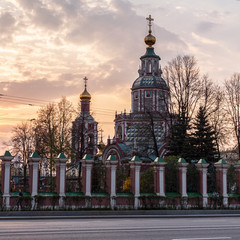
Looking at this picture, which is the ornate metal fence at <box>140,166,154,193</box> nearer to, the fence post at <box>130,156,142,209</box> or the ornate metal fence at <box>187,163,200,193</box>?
the fence post at <box>130,156,142,209</box>

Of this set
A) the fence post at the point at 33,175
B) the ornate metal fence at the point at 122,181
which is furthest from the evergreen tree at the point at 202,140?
the fence post at the point at 33,175

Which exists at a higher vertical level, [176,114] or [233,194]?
[176,114]

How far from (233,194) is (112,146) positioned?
1089 inches

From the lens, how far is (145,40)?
6300 centimetres

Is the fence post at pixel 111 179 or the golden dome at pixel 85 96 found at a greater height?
the golden dome at pixel 85 96

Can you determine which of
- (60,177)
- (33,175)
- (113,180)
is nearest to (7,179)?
(33,175)

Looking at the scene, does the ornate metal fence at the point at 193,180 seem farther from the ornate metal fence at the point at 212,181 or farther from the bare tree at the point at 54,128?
the bare tree at the point at 54,128

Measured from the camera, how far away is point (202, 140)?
1394 inches

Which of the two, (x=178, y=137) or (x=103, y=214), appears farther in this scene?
(x=178, y=137)

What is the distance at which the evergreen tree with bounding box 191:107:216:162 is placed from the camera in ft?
115

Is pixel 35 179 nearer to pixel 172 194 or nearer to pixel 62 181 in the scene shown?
pixel 62 181

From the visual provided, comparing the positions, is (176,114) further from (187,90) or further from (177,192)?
(177,192)

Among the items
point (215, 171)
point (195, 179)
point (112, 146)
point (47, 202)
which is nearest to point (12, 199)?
point (47, 202)

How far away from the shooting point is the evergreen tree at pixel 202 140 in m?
35.1
